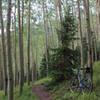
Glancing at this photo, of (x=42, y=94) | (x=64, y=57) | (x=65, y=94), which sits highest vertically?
(x=64, y=57)

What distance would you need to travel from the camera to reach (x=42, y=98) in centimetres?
1138

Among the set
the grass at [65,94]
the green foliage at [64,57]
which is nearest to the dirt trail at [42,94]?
the grass at [65,94]

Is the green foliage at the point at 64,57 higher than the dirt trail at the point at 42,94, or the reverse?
the green foliage at the point at 64,57

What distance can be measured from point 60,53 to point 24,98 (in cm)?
348

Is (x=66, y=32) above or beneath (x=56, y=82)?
above

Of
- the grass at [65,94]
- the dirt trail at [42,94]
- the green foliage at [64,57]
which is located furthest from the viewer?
the green foliage at [64,57]

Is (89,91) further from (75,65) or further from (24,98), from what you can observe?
(24,98)

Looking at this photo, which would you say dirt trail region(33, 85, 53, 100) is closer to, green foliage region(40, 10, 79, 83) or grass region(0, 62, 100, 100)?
grass region(0, 62, 100, 100)

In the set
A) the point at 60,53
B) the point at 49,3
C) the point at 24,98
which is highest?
the point at 49,3

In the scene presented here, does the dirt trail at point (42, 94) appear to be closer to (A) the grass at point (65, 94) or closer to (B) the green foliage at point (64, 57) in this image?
(A) the grass at point (65, 94)

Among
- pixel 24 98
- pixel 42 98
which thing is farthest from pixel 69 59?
pixel 24 98

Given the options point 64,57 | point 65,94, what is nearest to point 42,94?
point 64,57

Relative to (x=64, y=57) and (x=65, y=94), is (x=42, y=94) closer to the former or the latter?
(x=64, y=57)

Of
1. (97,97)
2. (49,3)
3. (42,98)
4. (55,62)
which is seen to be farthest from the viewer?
(49,3)
